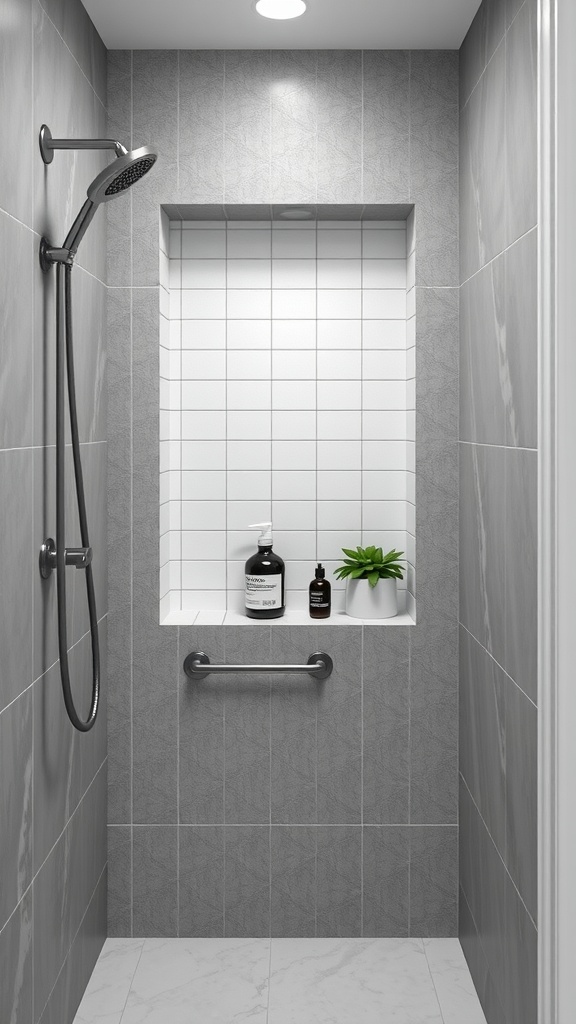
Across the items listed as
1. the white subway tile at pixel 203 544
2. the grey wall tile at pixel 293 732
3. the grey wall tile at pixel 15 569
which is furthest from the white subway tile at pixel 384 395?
the grey wall tile at pixel 15 569

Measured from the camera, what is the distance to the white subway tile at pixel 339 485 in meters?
2.65

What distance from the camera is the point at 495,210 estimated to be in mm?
1988

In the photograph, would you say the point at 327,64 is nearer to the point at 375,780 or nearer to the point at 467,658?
the point at 467,658

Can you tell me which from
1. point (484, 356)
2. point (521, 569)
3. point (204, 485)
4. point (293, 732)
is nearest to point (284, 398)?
point (204, 485)

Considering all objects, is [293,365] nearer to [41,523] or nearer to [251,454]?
[251,454]

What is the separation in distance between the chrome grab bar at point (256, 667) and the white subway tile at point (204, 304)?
971mm

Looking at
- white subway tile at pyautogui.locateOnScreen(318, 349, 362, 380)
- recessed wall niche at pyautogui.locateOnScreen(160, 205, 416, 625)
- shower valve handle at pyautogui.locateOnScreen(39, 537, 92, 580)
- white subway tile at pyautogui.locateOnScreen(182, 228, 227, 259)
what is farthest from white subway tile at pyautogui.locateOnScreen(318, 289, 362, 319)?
shower valve handle at pyautogui.locateOnScreen(39, 537, 92, 580)

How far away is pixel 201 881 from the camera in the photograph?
2477 millimetres


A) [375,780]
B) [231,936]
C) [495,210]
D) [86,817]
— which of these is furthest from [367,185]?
[231,936]

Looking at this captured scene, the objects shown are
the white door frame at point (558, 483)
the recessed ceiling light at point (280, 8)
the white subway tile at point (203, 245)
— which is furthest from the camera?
the white subway tile at point (203, 245)

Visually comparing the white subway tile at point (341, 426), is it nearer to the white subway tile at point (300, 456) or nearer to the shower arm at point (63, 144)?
the white subway tile at point (300, 456)

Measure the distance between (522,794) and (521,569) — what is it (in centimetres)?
44

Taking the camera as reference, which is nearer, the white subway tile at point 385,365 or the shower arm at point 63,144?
the shower arm at point 63,144

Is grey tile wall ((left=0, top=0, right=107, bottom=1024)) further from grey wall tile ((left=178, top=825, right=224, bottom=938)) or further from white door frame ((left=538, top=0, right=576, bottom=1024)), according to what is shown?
white door frame ((left=538, top=0, right=576, bottom=1024))
